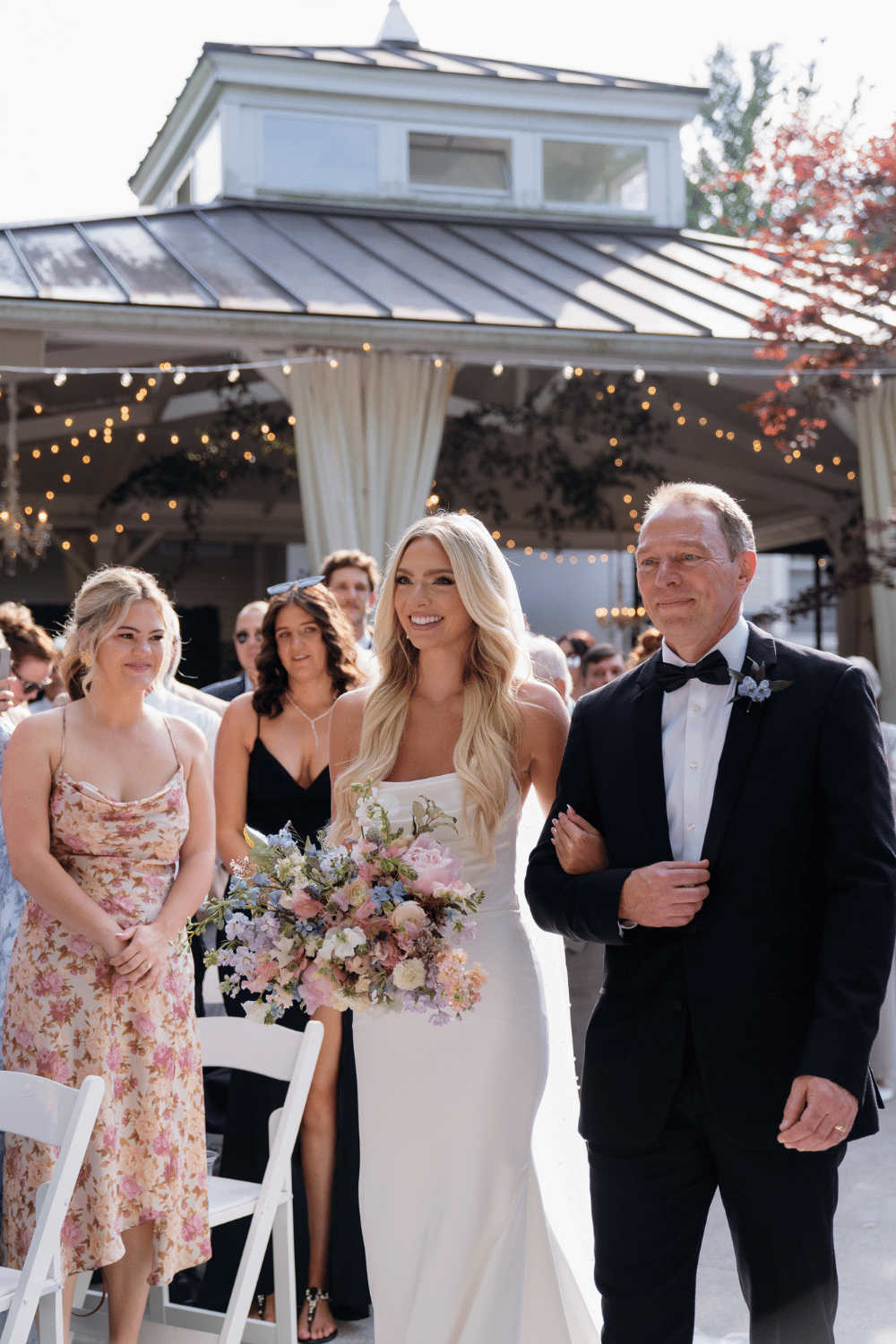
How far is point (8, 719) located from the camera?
15.0 feet

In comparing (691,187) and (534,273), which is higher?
(691,187)

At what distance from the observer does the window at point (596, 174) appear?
42.4ft

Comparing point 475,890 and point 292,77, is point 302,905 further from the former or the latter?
point 292,77

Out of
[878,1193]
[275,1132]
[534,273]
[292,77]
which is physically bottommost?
[878,1193]

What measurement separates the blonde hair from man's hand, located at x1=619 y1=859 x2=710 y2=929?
71.0 inches

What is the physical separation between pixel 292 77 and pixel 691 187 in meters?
23.9

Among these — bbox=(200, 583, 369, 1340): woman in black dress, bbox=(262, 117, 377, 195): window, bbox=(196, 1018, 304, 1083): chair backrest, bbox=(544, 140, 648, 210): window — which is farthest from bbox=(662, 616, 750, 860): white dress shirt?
bbox=(544, 140, 648, 210): window

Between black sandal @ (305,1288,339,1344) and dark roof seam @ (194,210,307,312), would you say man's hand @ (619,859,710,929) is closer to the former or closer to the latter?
black sandal @ (305,1288,339,1344)

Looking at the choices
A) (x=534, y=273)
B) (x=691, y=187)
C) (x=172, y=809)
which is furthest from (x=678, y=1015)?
(x=691, y=187)

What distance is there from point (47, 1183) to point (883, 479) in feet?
30.3

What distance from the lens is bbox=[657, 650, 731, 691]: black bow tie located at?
2.61 meters

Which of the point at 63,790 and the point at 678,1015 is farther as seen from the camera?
the point at 63,790

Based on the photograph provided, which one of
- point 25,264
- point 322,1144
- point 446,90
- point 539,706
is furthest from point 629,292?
point 322,1144

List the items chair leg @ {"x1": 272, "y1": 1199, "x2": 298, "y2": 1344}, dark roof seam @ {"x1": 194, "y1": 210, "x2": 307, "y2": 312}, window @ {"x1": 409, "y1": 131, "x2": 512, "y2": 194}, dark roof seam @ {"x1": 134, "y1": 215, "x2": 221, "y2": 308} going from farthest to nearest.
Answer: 1. window @ {"x1": 409, "y1": 131, "x2": 512, "y2": 194}
2. dark roof seam @ {"x1": 194, "y1": 210, "x2": 307, "y2": 312}
3. dark roof seam @ {"x1": 134, "y1": 215, "x2": 221, "y2": 308}
4. chair leg @ {"x1": 272, "y1": 1199, "x2": 298, "y2": 1344}
